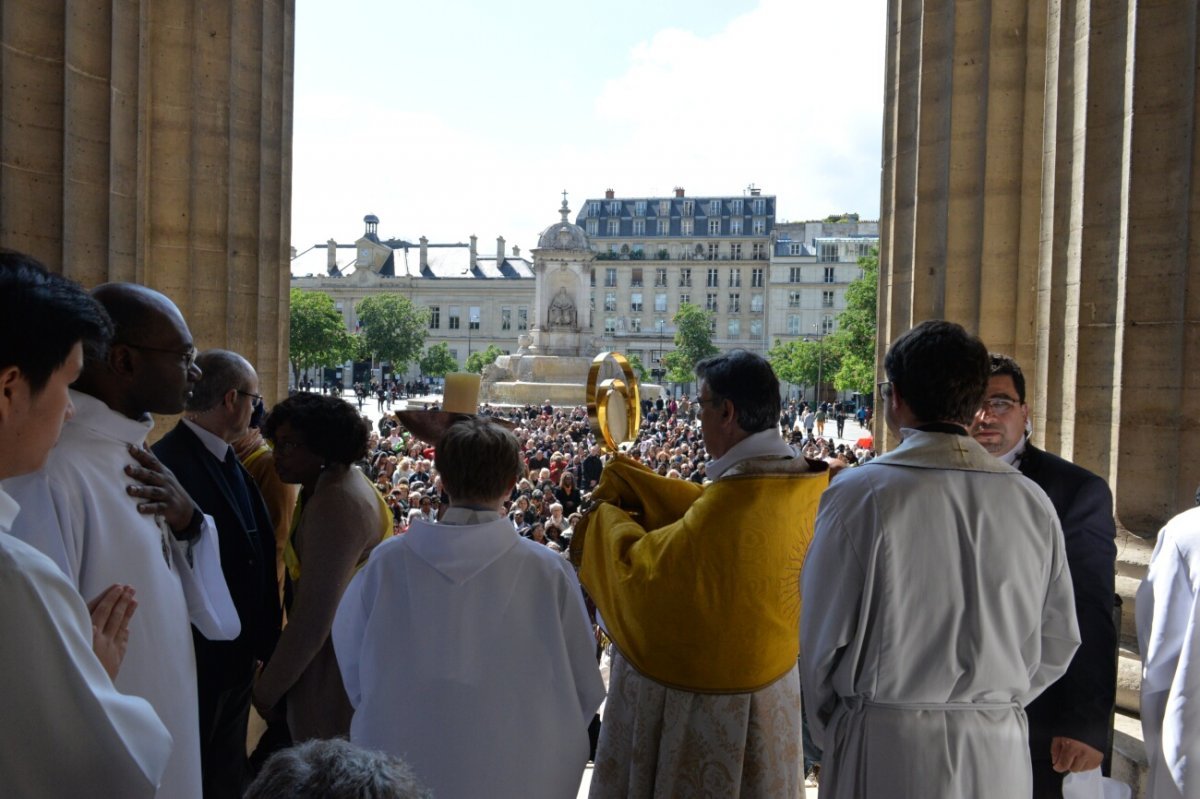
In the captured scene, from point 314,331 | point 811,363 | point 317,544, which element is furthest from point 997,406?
point 314,331

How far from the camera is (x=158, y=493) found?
2.32 meters

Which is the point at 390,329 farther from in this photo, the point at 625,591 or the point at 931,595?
the point at 931,595

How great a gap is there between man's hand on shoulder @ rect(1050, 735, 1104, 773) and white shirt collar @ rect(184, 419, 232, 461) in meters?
Result: 2.69

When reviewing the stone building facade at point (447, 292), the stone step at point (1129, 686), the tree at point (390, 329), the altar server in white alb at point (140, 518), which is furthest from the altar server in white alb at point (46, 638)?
the stone building facade at point (447, 292)

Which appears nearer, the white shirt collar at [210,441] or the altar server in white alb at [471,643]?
the altar server in white alb at [471,643]

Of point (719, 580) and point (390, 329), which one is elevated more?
point (390, 329)

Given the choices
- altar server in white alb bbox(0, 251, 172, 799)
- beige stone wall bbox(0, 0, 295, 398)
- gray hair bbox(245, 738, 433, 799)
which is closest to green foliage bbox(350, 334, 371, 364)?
beige stone wall bbox(0, 0, 295, 398)

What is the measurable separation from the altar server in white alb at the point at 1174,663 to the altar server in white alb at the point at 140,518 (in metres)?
2.60

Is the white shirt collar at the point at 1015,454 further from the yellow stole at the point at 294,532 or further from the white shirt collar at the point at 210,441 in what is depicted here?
the white shirt collar at the point at 210,441

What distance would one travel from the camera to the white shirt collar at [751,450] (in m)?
2.79

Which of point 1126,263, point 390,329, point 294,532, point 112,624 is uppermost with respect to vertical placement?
point 390,329

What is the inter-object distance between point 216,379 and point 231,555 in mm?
618

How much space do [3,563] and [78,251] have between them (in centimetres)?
361

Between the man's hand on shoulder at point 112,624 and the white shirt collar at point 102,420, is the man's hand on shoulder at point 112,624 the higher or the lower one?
the lower one
